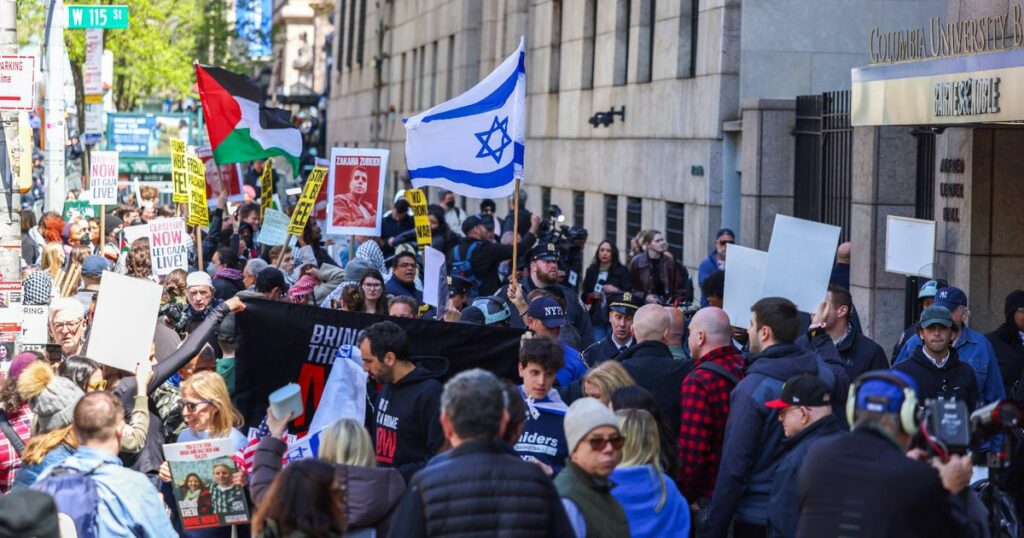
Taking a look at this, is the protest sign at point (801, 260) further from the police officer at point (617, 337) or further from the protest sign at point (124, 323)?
the protest sign at point (124, 323)

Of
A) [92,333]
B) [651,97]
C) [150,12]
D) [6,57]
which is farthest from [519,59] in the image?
[150,12]

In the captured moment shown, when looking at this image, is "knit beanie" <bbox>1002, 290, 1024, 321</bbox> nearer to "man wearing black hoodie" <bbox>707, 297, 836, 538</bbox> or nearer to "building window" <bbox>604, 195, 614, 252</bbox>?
"man wearing black hoodie" <bbox>707, 297, 836, 538</bbox>

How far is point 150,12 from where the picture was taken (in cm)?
4353

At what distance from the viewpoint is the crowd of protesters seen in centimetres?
556

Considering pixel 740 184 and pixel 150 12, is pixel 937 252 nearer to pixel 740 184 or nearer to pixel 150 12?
pixel 740 184

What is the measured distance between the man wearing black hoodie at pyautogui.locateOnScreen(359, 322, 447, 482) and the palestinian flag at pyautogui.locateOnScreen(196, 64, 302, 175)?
11316 millimetres

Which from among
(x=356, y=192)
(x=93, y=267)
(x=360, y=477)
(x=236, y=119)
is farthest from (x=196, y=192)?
(x=360, y=477)

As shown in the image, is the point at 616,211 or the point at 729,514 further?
the point at 616,211

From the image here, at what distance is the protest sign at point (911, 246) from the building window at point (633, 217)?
1069 centimetres

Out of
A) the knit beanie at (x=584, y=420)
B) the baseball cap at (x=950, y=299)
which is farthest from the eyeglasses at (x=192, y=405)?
the baseball cap at (x=950, y=299)

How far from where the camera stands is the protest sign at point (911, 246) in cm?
1369

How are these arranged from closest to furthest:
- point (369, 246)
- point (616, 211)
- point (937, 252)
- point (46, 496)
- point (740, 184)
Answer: point (46, 496)
point (937, 252)
point (369, 246)
point (740, 184)
point (616, 211)

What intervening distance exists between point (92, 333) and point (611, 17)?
18498 mm

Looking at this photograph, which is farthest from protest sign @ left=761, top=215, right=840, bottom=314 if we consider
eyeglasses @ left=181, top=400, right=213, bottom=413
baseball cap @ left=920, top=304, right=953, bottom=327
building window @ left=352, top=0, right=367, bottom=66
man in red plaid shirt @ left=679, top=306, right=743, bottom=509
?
building window @ left=352, top=0, right=367, bottom=66
